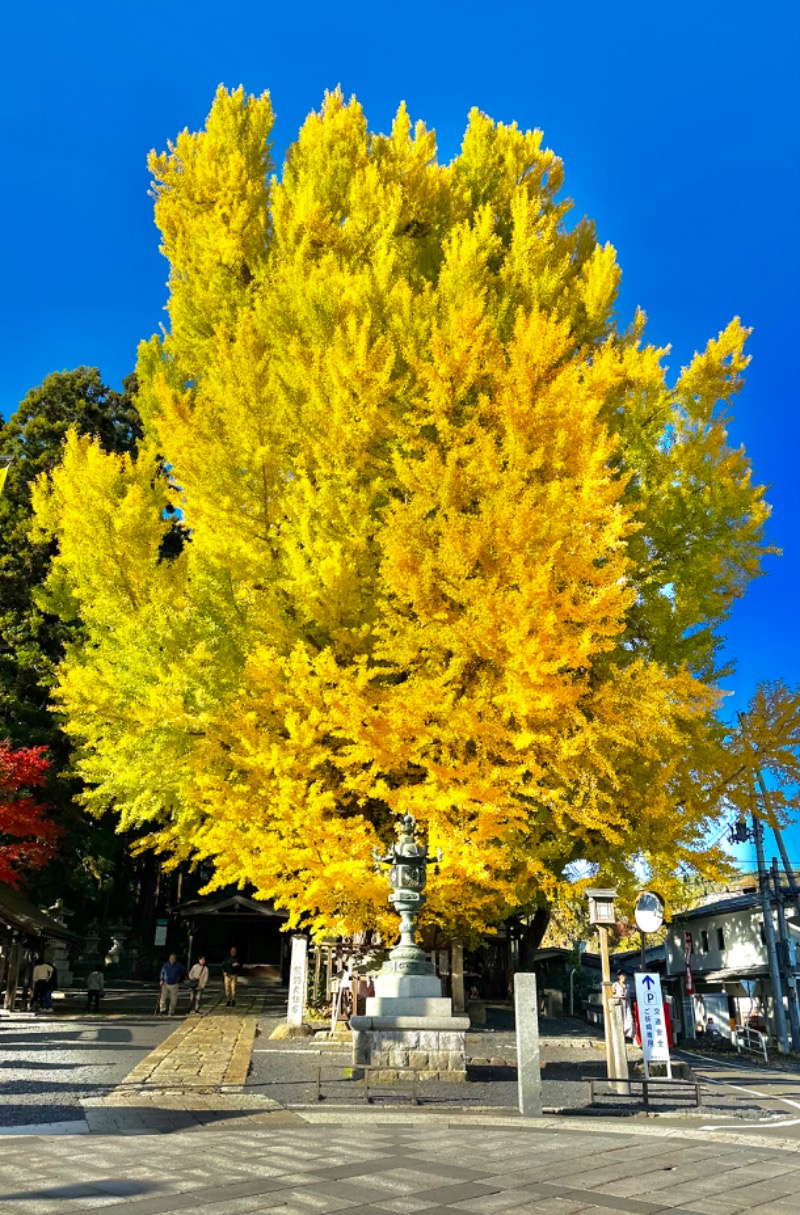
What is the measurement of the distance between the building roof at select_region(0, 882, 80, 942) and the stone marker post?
1220 cm

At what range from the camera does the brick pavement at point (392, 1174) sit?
3.71m

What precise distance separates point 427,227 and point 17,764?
12.8 meters

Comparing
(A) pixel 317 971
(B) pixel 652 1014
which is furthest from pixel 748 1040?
(B) pixel 652 1014

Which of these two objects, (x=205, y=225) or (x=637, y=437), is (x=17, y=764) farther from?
(x=637, y=437)

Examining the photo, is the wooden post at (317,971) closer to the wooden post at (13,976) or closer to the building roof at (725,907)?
the wooden post at (13,976)

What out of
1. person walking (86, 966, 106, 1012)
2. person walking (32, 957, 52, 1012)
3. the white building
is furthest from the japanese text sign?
the white building

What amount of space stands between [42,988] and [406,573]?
13807 millimetres

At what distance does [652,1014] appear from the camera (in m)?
9.28

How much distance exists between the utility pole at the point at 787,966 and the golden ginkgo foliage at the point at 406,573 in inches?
571

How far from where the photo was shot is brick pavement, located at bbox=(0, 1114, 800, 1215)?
3713 millimetres

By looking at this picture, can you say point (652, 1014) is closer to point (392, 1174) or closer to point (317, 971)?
point (392, 1174)

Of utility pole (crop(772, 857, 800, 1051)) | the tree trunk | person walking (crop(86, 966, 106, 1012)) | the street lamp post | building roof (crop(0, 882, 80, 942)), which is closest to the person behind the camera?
the street lamp post

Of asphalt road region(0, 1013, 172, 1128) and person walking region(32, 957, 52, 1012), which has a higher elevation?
person walking region(32, 957, 52, 1012)

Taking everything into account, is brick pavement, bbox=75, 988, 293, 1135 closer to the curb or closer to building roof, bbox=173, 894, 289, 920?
the curb
